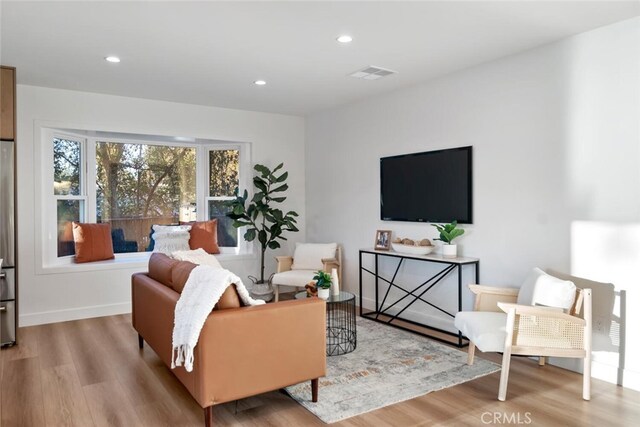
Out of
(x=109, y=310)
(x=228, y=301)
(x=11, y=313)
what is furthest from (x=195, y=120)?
(x=228, y=301)

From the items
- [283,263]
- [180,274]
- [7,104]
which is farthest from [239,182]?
[180,274]

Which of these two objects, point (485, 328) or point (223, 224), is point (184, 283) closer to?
point (485, 328)

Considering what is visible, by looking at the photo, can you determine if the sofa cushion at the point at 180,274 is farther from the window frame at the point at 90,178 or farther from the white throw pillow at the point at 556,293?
the window frame at the point at 90,178

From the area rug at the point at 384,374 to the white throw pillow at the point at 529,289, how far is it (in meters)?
0.57

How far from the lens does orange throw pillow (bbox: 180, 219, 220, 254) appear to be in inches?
229

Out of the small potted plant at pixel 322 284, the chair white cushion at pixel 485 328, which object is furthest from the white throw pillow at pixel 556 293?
the small potted plant at pixel 322 284

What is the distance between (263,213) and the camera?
5633 millimetres

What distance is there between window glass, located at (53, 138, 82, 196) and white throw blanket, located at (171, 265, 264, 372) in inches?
129

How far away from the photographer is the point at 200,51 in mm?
3561

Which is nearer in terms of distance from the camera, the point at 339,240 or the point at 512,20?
the point at 512,20

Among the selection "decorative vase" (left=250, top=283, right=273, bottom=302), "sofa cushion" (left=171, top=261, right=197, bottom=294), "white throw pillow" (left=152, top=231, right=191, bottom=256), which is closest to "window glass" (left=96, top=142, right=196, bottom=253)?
"white throw pillow" (left=152, top=231, right=191, bottom=256)

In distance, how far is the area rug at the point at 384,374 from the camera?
2766 millimetres

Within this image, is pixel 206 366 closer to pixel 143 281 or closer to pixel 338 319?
pixel 143 281

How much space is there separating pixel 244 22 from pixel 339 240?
10.6 ft
